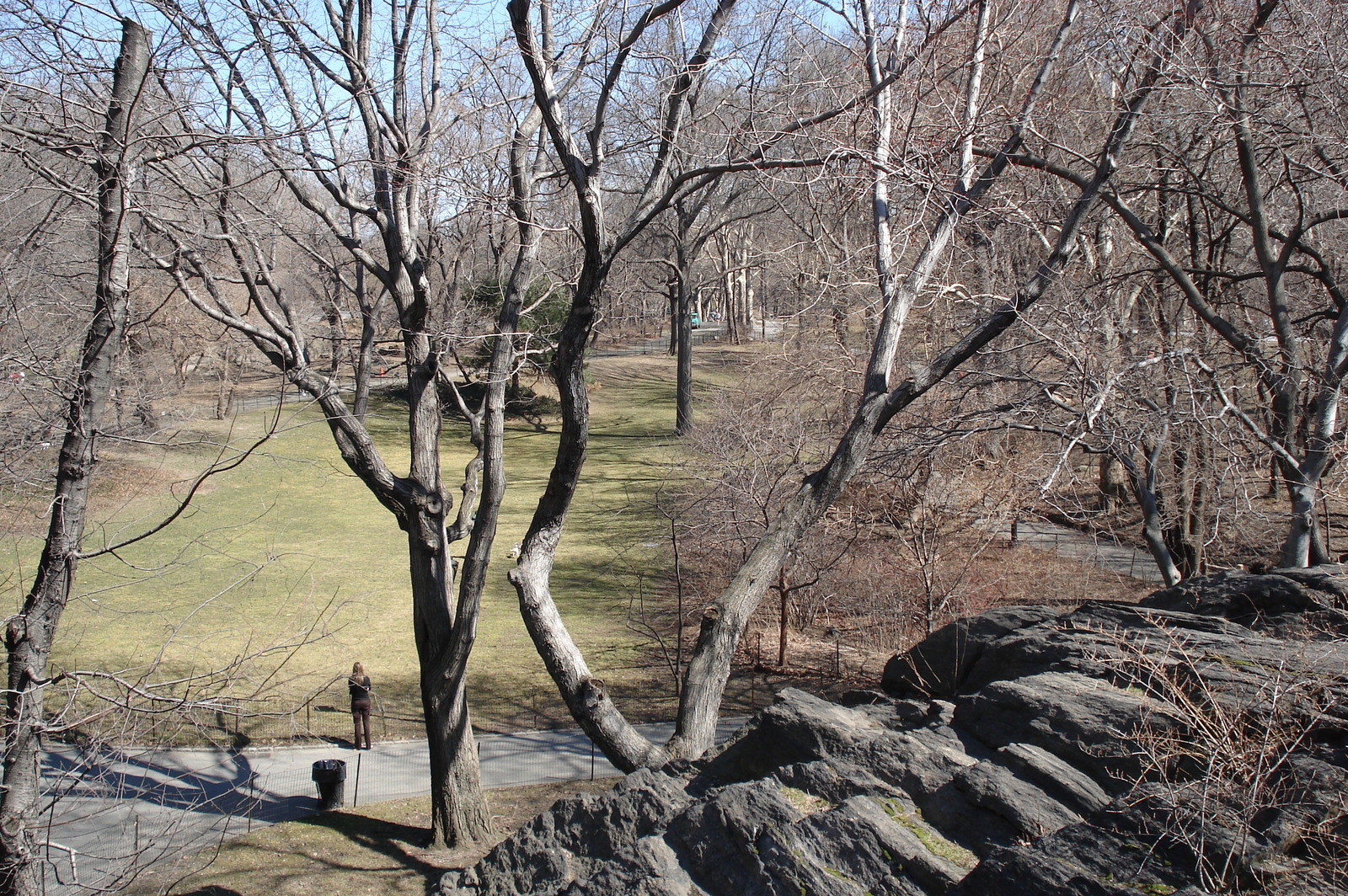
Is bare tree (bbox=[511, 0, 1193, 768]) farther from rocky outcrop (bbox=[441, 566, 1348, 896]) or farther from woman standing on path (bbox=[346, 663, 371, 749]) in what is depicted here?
woman standing on path (bbox=[346, 663, 371, 749])

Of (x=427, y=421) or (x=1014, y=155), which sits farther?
(x=427, y=421)

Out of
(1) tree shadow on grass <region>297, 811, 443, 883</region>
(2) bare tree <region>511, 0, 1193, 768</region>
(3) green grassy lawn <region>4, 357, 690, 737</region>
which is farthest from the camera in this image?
(3) green grassy lawn <region>4, 357, 690, 737</region>

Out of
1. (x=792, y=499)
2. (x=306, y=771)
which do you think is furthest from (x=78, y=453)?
(x=306, y=771)

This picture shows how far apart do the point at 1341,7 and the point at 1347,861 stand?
827 cm

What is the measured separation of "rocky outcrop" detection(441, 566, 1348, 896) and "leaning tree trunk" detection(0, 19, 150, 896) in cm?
228

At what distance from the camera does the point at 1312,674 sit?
4.39 m

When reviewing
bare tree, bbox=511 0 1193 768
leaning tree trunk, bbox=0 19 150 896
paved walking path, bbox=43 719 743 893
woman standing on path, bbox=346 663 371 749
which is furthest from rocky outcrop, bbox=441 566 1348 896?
woman standing on path, bbox=346 663 371 749

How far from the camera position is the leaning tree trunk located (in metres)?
4.71

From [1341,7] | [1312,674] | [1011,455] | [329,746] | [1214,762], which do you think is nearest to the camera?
[1214,762]

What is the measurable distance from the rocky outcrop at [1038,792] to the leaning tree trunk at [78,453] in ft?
7.47

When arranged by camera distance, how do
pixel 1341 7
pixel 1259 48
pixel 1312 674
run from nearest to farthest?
pixel 1312 674 < pixel 1341 7 < pixel 1259 48

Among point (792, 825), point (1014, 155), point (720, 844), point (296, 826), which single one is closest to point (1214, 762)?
point (792, 825)

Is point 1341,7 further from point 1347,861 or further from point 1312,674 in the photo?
point 1347,861

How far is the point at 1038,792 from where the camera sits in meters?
4.09
